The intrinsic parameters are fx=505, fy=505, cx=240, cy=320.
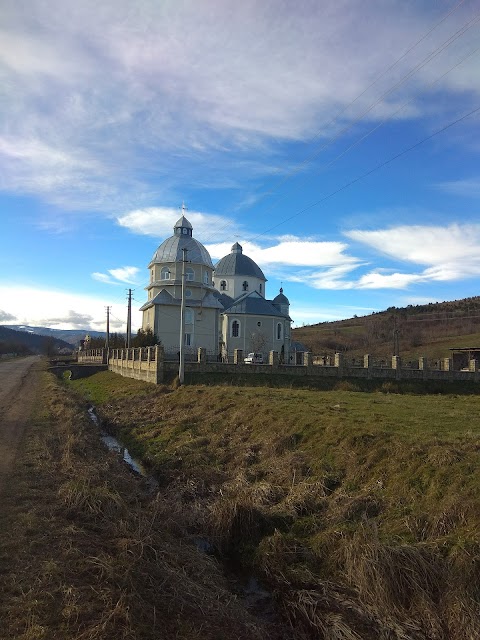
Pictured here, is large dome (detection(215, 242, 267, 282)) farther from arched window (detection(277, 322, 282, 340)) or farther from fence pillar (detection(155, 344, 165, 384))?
fence pillar (detection(155, 344, 165, 384))

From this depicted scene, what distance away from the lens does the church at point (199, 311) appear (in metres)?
51.5

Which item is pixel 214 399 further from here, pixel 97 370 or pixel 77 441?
pixel 97 370

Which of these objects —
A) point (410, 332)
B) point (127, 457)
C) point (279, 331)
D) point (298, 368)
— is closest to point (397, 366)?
point (298, 368)

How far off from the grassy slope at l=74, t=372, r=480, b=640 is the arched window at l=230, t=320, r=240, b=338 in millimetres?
38236

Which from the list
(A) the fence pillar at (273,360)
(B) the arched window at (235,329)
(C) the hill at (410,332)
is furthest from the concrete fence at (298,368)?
(C) the hill at (410,332)

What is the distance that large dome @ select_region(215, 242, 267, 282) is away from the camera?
64.6 metres

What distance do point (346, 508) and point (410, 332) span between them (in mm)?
109291

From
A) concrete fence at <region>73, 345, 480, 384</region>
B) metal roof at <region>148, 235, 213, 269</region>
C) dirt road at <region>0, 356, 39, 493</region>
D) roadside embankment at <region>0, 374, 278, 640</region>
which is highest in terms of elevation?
metal roof at <region>148, 235, 213, 269</region>

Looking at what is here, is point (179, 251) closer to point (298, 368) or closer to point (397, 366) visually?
point (298, 368)

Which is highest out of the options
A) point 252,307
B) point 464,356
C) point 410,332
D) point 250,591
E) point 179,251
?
point 179,251

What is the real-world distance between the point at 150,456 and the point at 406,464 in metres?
8.11

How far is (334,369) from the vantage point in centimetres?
3275

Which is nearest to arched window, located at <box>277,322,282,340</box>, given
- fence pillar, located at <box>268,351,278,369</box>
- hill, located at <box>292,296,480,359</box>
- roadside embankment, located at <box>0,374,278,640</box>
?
fence pillar, located at <box>268,351,278,369</box>

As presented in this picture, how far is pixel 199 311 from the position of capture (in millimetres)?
51812
